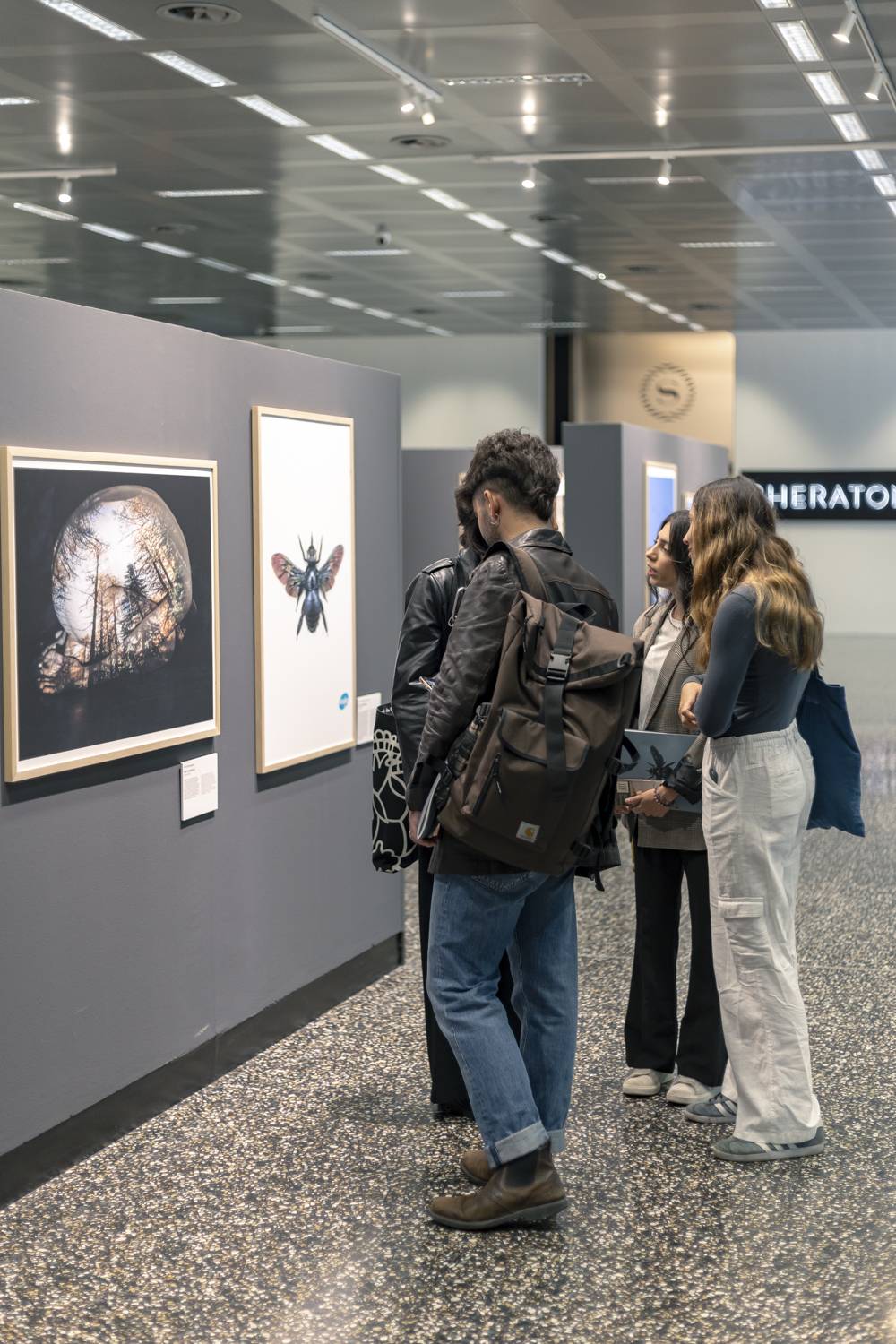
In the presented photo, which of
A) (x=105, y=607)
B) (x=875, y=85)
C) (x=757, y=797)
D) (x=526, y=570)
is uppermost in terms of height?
(x=875, y=85)

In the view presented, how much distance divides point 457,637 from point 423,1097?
5.74 ft

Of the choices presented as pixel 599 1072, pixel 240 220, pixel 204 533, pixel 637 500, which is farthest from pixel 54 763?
pixel 240 220

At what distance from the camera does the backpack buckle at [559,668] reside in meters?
3.44

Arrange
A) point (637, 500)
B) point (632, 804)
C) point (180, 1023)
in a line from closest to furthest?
point (632, 804), point (180, 1023), point (637, 500)

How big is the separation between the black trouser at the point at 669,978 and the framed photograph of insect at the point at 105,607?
139 centimetres

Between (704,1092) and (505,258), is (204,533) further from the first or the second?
(505,258)

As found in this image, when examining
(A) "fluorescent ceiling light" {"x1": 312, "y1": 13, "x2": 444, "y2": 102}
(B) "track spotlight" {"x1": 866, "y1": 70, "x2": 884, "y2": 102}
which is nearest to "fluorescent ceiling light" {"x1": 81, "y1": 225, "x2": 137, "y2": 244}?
(A) "fluorescent ceiling light" {"x1": 312, "y1": 13, "x2": 444, "y2": 102}

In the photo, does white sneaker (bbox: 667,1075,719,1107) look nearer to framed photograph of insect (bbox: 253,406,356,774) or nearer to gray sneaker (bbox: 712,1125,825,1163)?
gray sneaker (bbox: 712,1125,825,1163)

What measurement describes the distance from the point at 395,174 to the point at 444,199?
105 cm

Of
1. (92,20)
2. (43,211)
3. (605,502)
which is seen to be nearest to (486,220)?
(43,211)

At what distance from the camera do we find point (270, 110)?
10258 millimetres

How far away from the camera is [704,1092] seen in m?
4.61

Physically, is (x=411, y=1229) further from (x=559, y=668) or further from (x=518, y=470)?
(x=518, y=470)

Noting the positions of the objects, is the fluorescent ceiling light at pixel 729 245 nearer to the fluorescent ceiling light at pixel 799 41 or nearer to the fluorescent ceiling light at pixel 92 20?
the fluorescent ceiling light at pixel 799 41
